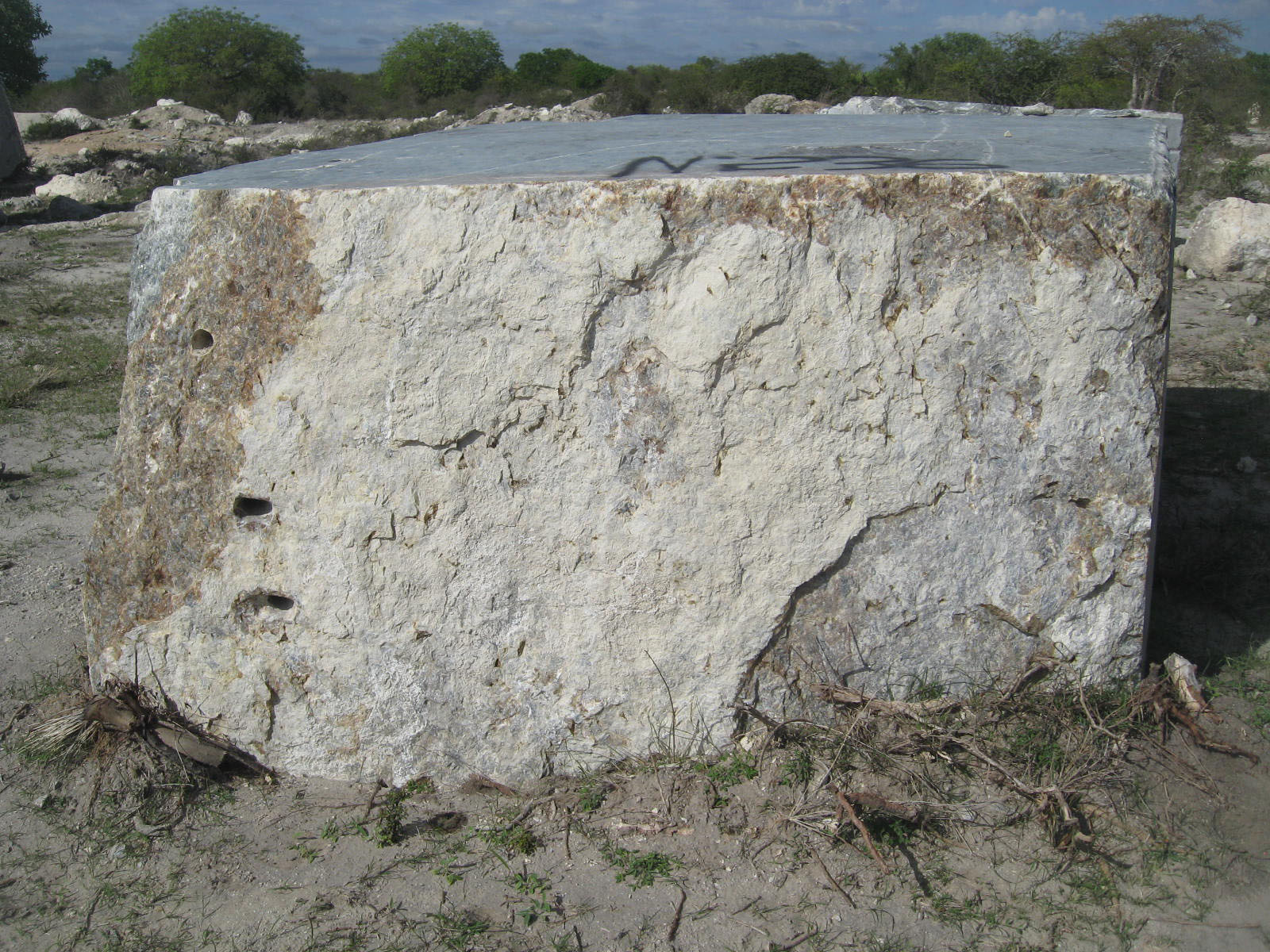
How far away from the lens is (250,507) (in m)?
2.29

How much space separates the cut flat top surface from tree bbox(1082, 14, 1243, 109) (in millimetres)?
10835

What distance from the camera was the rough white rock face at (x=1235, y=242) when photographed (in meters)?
5.90

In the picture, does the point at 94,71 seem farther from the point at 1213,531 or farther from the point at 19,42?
the point at 1213,531

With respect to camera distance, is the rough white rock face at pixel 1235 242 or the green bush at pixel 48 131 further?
the green bush at pixel 48 131

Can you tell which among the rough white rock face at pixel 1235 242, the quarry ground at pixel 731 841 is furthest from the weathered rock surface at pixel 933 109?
the quarry ground at pixel 731 841

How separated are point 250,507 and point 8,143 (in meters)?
12.4

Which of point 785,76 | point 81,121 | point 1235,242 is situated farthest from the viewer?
point 785,76

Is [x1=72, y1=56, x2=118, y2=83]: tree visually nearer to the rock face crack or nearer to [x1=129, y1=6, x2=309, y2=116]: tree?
[x1=129, y1=6, x2=309, y2=116]: tree

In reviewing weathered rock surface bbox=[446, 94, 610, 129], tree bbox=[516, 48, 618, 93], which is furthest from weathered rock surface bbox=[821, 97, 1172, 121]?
tree bbox=[516, 48, 618, 93]

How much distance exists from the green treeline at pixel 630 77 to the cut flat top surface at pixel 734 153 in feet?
33.5

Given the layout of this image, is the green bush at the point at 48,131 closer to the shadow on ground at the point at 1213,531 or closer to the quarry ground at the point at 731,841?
the quarry ground at the point at 731,841

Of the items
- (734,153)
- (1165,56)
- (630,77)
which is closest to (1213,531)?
(734,153)

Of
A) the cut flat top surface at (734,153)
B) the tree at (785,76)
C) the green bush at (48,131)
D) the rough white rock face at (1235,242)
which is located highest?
the tree at (785,76)

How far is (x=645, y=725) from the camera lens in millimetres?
2262
